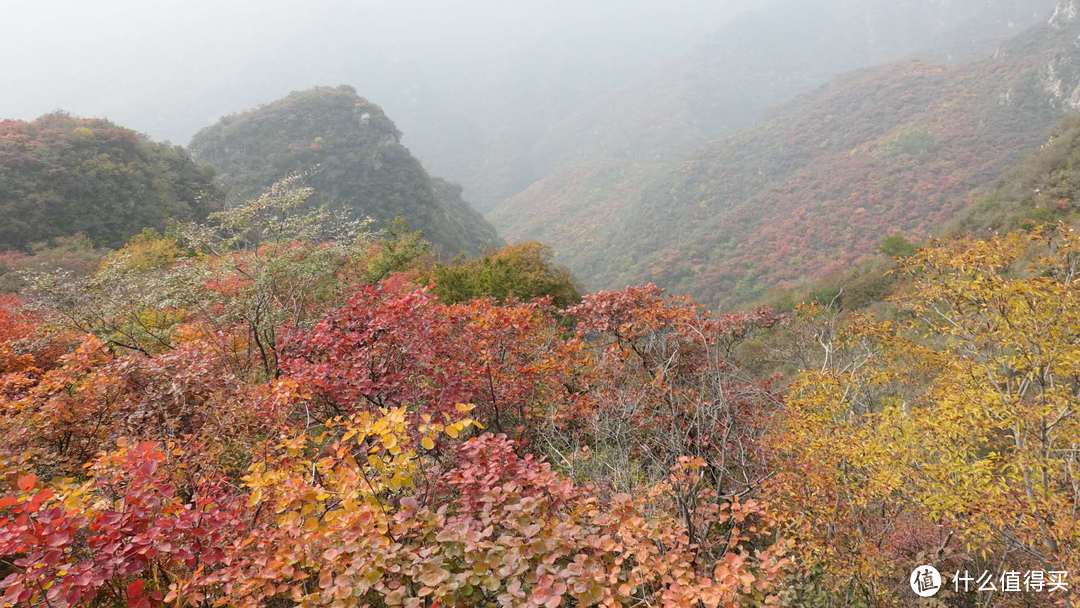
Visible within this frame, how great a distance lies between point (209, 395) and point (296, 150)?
6155 centimetres

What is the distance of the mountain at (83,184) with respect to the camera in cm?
2720

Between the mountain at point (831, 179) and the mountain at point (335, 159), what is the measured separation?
25.3 meters

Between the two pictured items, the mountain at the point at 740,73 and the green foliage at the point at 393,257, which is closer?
the green foliage at the point at 393,257

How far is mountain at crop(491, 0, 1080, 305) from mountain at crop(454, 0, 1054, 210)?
36631mm

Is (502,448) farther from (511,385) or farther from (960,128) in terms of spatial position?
(960,128)

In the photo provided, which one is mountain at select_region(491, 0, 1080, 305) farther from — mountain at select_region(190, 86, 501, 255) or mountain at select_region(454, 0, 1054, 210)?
mountain at select_region(454, 0, 1054, 210)

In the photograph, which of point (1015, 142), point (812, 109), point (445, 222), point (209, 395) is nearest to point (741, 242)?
point (1015, 142)

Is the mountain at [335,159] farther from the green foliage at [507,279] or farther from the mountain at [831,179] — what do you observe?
the green foliage at [507,279]

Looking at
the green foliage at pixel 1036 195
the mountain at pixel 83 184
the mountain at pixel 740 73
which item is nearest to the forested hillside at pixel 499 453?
the mountain at pixel 83 184

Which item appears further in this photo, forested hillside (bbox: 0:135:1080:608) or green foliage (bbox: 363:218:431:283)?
green foliage (bbox: 363:218:431:283)

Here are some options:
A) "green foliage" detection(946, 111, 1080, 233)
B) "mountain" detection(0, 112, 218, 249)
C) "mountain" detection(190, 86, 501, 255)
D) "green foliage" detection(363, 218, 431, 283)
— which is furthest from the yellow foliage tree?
"mountain" detection(190, 86, 501, 255)

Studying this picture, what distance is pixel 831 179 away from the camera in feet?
226

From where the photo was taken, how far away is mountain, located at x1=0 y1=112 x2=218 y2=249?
89.2 ft

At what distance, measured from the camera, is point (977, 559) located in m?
6.52
